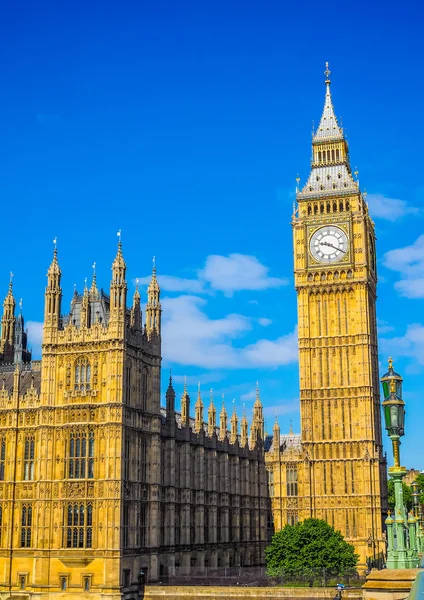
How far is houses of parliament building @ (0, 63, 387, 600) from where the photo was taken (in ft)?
209

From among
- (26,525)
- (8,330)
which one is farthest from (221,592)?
(8,330)

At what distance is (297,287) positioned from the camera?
106250 millimetres

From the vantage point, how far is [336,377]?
337ft

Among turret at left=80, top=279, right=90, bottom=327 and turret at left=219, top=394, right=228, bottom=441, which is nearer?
turret at left=80, top=279, right=90, bottom=327

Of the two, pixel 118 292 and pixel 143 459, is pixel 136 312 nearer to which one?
pixel 118 292

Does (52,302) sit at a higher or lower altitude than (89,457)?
higher

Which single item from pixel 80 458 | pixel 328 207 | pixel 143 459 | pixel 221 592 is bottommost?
pixel 221 592

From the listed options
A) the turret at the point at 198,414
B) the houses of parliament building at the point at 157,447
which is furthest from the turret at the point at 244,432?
the turret at the point at 198,414

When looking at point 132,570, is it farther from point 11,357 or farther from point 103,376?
point 11,357

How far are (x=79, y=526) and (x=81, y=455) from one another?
524cm

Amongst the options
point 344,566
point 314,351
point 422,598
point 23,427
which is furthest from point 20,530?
point 422,598

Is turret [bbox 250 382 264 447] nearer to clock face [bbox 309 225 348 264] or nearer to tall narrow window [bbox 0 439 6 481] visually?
clock face [bbox 309 225 348 264]

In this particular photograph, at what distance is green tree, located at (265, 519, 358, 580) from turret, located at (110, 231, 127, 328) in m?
26.0

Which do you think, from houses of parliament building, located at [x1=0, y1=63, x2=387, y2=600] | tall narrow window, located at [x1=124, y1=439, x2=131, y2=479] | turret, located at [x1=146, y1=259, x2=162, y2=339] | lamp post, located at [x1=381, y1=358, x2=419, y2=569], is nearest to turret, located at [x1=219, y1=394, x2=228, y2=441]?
houses of parliament building, located at [x1=0, y1=63, x2=387, y2=600]
